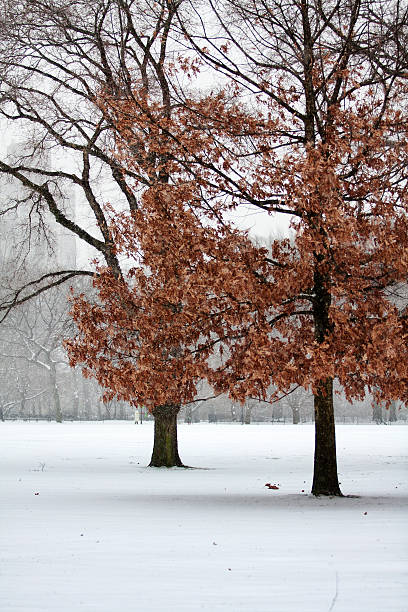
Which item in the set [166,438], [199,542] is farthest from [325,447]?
[166,438]

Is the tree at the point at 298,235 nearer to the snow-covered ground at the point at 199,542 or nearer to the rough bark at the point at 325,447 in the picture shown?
the rough bark at the point at 325,447

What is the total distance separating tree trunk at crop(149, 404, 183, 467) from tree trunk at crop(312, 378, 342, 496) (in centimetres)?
697

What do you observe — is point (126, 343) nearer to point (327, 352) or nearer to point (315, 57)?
point (327, 352)

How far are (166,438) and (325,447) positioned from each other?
7.40 m

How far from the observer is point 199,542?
879 centimetres

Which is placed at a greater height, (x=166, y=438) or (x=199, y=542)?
(x=166, y=438)

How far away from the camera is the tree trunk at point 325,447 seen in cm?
1317

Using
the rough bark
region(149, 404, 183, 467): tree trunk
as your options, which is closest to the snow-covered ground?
the rough bark

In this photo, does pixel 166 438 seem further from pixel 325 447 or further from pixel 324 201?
pixel 324 201

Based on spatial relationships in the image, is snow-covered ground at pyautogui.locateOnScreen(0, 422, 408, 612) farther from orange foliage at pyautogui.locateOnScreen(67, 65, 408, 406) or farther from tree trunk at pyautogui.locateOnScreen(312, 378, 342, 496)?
orange foliage at pyautogui.locateOnScreen(67, 65, 408, 406)

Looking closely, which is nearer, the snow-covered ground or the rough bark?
the snow-covered ground

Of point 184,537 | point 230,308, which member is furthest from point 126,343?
point 184,537

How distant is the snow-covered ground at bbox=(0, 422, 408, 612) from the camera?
6.21m

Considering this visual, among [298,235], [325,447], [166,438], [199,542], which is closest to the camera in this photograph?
[199,542]
